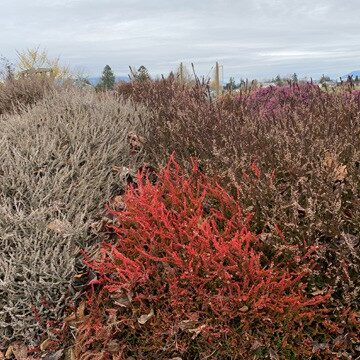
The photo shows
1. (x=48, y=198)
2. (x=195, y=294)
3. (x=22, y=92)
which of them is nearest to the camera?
(x=195, y=294)

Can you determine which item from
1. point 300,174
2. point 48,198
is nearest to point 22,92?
point 48,198

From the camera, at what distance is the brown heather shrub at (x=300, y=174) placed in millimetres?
3047


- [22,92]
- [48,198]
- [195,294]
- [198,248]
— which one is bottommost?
[195,294]

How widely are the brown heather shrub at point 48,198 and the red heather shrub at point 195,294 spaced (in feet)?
1.22

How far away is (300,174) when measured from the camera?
3408mm

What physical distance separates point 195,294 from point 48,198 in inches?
66.0

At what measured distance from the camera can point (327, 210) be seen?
303 cm

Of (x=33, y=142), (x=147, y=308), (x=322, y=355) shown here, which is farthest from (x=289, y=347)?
(x=33, y=142)

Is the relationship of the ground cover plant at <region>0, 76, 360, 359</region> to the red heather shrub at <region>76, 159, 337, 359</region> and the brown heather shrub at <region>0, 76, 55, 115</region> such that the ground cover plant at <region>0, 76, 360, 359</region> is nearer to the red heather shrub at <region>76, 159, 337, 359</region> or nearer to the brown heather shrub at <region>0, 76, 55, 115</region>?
the red heather shrub at <region>76, 159, 337, 359</region>

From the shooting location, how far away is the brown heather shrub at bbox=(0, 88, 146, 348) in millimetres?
3680

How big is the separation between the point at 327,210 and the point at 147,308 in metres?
1.26

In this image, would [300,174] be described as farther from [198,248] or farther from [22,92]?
[22,92]

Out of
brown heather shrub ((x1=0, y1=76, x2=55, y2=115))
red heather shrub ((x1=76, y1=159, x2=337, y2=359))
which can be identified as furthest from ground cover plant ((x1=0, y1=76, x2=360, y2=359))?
brown heather shrub ((x1=0, y1=76, x2=55, y2=115))

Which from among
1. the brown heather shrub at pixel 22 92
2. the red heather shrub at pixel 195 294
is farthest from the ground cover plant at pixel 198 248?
the brown heather shrub at pixel 22 92
